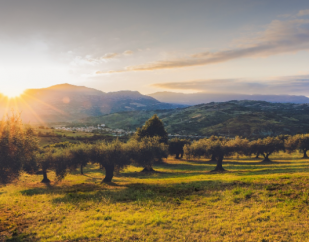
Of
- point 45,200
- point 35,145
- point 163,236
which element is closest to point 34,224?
point 45,200

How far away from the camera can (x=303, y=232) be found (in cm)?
1380

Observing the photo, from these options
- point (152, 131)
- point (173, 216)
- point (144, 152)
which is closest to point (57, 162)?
point (144, 152)

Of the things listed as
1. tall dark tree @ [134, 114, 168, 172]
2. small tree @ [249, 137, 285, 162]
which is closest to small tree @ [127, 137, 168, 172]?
tall dark tree @ [134, 114, 168, 172]

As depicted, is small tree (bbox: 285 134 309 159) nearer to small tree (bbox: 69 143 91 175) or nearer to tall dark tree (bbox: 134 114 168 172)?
tall dark tree (bbox: 134 114 168 172)

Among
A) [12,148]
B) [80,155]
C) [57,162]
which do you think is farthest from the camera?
[80,155]

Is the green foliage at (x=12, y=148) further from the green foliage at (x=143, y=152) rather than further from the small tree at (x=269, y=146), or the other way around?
the small tree at (x=269, y=146)

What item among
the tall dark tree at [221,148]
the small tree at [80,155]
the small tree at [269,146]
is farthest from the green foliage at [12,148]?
the small tree at [269,146]

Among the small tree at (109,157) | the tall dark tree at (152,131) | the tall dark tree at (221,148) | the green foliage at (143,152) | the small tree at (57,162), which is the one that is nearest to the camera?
the small tree at (109,157)

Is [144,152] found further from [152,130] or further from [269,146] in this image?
[269,146]

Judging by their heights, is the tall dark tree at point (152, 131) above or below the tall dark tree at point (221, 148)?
above

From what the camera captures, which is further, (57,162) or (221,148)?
(221,148)

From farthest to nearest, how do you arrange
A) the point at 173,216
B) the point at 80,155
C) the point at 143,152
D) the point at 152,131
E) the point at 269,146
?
the point at 152,131 → the point at 269,146 → the point at 143,152 → the point at 80,155 → the point at 173,216

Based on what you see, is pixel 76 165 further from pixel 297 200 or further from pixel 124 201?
pixel 297 200

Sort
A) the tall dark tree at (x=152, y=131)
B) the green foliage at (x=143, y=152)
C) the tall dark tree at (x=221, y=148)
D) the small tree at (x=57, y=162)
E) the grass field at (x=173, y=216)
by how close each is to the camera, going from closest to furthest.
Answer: the grass field at (x=173, y=216)
the small tree at (x=57, y=162)
the green foliage at (x=143, y=152)
the tall dark tree at (x=221, y=148)
the tall dark tree at (x=152, y=131)
